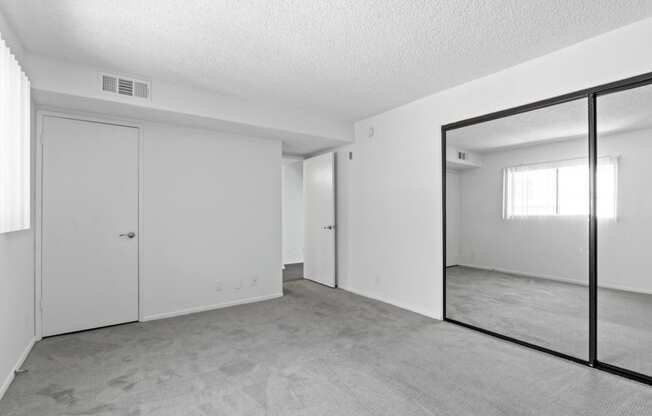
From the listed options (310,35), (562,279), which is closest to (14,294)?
(310,35)

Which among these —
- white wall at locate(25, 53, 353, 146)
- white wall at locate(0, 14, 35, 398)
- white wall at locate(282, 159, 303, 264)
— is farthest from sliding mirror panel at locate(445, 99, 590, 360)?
white wall at locate(282, 159, 303, 264)

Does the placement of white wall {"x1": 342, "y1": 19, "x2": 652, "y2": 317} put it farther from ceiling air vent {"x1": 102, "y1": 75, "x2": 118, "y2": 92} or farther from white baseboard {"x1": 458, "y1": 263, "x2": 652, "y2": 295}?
ceiling air vent {"x1": 102, "y1": 75, "x2": 118, "y2": 92}

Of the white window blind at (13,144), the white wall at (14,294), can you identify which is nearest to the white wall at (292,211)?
the white wall at (14,294)

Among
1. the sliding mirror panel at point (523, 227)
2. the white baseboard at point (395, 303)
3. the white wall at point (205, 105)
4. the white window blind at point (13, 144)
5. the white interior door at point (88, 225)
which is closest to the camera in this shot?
the white window blind at point (13, 144)

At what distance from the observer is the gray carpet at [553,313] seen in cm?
242

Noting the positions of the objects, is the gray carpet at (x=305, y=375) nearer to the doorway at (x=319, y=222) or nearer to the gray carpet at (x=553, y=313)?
the gray carpet at (x=553, y=313)

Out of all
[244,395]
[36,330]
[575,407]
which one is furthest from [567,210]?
[36,330]

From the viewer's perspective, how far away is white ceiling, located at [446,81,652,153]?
236 cm

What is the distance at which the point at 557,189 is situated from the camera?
110 inches

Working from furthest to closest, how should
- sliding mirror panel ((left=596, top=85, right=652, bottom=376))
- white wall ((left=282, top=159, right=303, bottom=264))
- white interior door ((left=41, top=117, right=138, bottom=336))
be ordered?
white wall ((left=282, top=159, right=303, bottom=264)), white interior door ((left=41, top=117, right=138, bottom=336)), sliding mirror panel ((left=596, top=85, right=652, bottom=376))

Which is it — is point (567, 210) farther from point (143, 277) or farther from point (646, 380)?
point (143, 277)

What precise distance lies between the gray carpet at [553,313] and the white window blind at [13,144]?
12.2 feet

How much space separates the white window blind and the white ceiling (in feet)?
11.9

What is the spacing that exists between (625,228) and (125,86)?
434 cm
